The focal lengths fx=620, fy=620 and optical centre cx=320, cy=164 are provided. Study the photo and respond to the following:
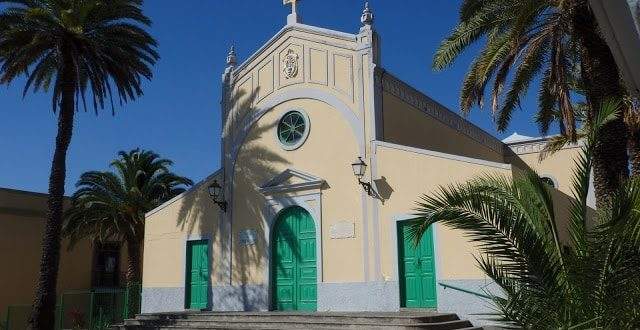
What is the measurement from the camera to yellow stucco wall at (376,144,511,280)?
12.8m

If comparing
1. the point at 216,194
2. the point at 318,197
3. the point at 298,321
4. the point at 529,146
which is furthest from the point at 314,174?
the point at 529,146

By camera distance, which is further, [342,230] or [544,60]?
[342,230]

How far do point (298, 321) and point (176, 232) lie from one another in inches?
246

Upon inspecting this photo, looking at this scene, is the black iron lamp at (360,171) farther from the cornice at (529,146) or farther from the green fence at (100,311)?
the cornice at (529,146)

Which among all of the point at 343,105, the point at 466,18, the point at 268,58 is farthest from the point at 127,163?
the point at 466,18

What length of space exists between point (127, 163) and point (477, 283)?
16766mm

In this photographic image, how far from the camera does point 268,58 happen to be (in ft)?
57.1

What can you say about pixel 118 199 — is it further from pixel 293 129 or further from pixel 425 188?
pixel 425 188

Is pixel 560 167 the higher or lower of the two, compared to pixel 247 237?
higher

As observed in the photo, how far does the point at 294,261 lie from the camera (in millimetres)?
15641

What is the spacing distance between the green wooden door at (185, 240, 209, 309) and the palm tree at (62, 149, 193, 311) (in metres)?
6.68

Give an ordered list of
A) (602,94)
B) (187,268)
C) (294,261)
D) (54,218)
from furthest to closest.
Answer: (187,268) < (54,218) < (294,261) < (602,94)

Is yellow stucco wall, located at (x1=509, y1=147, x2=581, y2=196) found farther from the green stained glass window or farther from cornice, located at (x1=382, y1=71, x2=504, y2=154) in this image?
the green stained glass window

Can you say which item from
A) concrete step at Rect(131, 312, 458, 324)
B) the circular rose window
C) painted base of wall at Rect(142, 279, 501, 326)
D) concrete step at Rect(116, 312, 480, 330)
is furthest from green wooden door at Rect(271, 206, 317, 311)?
the circular rose window
